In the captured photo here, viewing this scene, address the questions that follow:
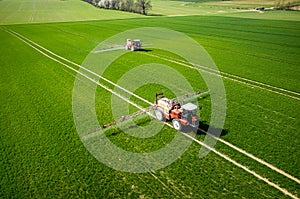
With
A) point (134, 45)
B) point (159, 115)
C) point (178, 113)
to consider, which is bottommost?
point (159, 115)

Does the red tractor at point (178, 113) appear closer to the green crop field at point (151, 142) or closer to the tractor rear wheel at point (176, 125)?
the tractor rear wheel at point (176, 125)

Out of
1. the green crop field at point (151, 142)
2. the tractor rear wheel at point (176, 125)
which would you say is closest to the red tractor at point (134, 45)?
the green crop field at point (151, 142)

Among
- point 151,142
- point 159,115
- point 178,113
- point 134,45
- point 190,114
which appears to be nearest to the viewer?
point 151,142

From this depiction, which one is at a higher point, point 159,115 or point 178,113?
point 178,113

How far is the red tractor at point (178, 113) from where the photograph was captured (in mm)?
17219

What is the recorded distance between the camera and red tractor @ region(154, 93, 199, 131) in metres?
17.2

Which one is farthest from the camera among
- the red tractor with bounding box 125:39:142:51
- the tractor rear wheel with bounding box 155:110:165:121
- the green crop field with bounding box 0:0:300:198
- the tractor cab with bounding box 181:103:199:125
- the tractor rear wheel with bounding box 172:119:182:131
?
the red tractor with bounding box 125:39:142:51

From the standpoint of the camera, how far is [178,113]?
17.5 m

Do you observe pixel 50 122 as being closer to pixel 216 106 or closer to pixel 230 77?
pixel 216 106

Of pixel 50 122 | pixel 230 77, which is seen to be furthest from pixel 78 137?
pixel 230 77

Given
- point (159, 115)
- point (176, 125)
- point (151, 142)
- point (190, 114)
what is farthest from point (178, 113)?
point (151, 142)

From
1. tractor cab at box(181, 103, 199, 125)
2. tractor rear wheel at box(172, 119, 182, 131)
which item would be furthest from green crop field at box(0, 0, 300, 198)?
tractor cab at box(181, 103, 199, 125)

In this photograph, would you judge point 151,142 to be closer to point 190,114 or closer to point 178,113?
point 178,113

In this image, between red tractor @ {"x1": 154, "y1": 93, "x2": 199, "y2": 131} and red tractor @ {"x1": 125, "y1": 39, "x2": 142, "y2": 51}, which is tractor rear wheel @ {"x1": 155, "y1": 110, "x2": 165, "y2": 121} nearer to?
red tractor @ {"x1": 154, "y1": 93, "x2": 199, "y2": 131}
